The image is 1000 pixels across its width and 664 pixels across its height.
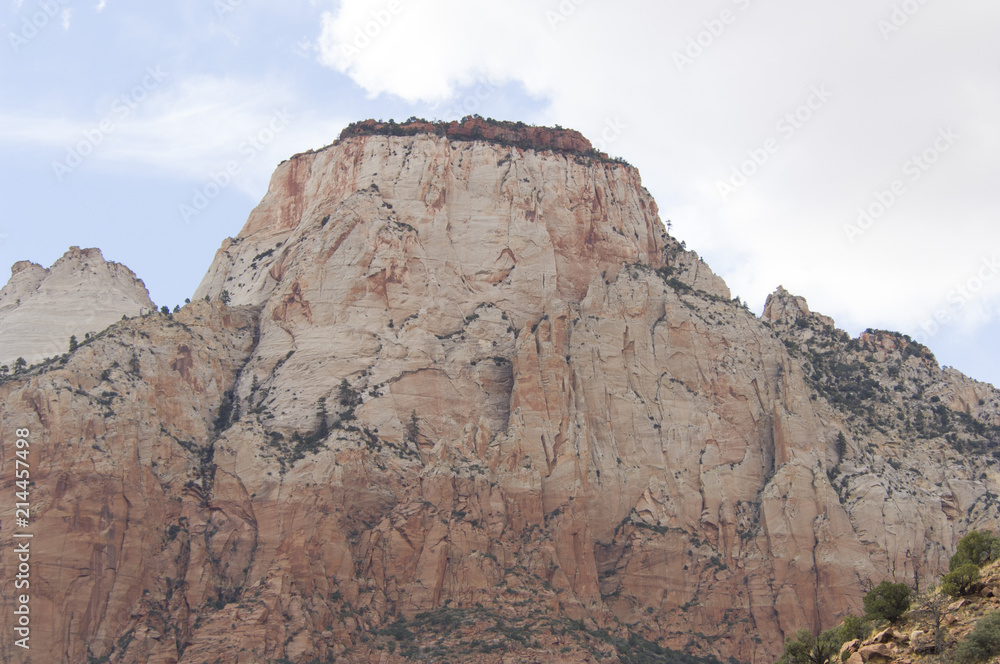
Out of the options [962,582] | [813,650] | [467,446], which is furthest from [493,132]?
[962,582]

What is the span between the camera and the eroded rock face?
9181 centimetres

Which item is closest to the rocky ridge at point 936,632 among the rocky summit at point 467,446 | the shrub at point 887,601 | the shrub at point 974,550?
the shrub at point 974,550

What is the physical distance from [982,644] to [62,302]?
79875mm

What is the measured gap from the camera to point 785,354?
303ft

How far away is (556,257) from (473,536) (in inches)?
1103

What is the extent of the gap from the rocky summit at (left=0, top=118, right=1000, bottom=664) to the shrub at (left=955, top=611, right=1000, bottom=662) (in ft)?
135

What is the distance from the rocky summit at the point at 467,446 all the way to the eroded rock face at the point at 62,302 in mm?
770

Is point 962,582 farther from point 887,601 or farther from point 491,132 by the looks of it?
point 491,132

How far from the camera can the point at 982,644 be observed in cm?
3161

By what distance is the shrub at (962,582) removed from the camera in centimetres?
3575

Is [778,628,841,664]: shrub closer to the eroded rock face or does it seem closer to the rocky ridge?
the rocky ridge

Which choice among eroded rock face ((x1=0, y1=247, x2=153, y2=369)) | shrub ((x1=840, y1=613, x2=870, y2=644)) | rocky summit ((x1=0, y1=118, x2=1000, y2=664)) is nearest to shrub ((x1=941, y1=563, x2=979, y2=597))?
shrub ((x1=840, y1=613, x2=870, y2=644))

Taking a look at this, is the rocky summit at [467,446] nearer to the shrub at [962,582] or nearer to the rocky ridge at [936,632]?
the shrub at [962,582]

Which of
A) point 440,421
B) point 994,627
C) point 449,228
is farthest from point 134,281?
point 994,627
